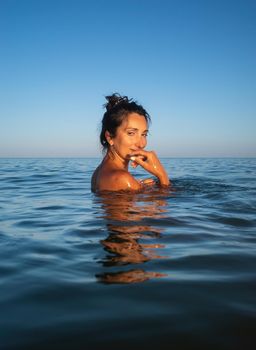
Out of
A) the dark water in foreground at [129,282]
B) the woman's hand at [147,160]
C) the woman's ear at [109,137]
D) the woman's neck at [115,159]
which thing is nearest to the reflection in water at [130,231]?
the dark water in foreground at [129,282]

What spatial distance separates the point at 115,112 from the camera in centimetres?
585

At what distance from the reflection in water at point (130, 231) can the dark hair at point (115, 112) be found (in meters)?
1.28

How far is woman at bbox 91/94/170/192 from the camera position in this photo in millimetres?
5699

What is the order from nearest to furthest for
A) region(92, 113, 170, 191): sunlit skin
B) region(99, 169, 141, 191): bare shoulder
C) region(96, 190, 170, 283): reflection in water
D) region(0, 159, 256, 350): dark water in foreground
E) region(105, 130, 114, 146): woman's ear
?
region(0, 159, 256, 350): dark water in foreground
region(96, 190, 170, 283): reflection in water
region(99, 169, 141, 191): bare shoulder
region(92, 113, 170, 191): sunlit skin
region(105, 130, 114, 146): woman's ear

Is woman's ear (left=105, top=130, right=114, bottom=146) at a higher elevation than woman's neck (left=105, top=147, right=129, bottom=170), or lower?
higher

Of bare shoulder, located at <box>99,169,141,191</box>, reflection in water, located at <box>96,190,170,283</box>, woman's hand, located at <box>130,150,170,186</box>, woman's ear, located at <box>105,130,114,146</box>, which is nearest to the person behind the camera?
reflection in water, located at <box>96,190,170,283</box>

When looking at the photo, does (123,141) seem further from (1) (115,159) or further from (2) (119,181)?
(2) (119,181)

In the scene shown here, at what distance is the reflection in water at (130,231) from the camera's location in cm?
203

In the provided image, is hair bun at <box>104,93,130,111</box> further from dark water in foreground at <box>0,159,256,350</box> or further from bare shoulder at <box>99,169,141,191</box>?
dark water in foreground at <box>0,159,256,350</box>

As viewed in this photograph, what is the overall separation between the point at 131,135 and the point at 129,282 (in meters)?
4.08

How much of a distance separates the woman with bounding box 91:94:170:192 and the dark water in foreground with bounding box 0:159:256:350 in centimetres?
201

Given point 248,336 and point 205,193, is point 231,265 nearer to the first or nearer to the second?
point 248,336

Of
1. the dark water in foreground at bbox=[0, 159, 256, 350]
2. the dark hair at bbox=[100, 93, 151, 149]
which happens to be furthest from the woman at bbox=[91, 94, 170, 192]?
the dark water in foreground at bbox=[0, 159, 256, 350]

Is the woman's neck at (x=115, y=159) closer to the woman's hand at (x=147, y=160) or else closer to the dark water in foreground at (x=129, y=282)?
the woman's hand at (x=147, y=160)
